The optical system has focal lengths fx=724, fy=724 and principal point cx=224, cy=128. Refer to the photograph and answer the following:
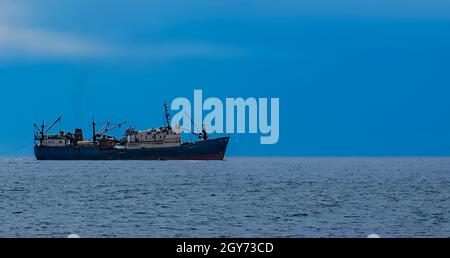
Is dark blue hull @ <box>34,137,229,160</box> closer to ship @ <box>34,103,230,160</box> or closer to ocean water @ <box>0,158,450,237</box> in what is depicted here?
ship @ <box>34,103,230,160</box>

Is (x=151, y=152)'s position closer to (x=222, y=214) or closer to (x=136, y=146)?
(x=136, y=146)

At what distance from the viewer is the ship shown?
180 m

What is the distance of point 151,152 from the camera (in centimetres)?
18625

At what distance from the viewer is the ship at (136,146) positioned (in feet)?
589

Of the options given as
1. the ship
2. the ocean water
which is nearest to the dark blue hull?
the ship

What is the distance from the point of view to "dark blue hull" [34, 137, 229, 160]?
178250mm

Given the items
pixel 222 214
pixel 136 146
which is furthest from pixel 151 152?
pixel 222 214

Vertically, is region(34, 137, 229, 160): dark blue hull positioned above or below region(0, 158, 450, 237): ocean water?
above

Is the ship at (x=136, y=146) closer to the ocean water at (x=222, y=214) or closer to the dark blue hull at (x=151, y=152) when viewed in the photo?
the dark blue hull at (x=151, y=152)

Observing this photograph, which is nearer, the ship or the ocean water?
the ocean water

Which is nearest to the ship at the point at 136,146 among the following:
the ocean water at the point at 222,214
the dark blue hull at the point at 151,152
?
the dark blue hull at the point at 151,152
